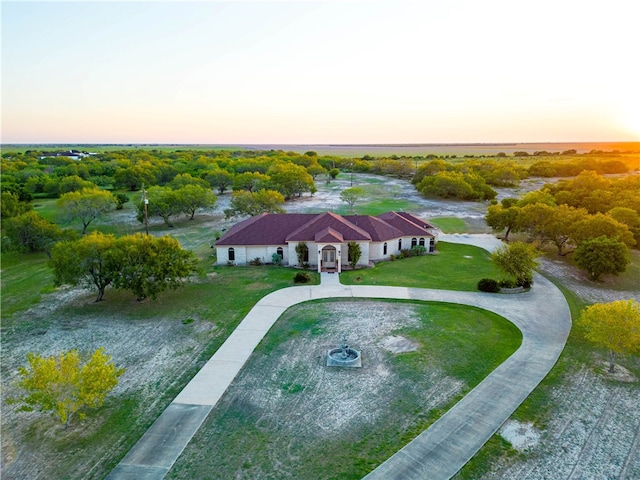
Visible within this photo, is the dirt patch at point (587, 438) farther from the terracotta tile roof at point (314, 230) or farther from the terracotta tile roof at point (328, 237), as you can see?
the terracotta tile roof at point (314, 230)

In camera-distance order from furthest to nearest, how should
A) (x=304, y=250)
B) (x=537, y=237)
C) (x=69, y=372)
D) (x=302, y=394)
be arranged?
(x=537, y=237), (x=304, y=250), (x=302, y=394), (x=69, y=372)

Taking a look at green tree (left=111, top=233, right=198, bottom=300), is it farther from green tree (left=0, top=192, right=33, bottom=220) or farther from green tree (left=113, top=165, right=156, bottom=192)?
green tree (left=113, top=165, right=156, bottom=192)

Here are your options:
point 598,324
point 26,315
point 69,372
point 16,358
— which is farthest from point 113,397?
point 598,324

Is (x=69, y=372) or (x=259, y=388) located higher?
(x=69, y=372)

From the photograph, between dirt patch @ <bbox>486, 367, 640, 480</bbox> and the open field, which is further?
the open field

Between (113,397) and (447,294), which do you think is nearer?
(113,397)

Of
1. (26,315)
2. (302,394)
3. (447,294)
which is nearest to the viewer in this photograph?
(302,394)

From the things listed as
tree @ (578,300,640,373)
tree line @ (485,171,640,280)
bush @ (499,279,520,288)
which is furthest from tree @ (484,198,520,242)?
tree @ (578,300,640,373)

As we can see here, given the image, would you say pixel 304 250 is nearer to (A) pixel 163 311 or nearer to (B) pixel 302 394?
(A) pixel 163 311
